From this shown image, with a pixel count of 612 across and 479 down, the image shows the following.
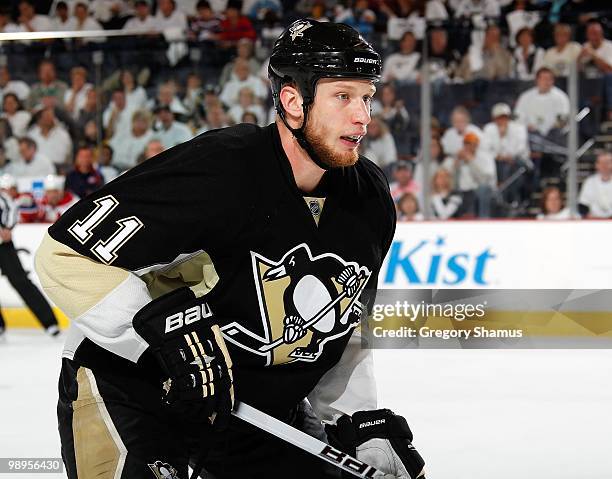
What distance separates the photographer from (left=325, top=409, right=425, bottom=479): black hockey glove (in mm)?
1662

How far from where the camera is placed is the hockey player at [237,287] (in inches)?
58.8

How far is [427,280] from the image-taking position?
4.49 m

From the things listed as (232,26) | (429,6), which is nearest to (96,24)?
(232,26)

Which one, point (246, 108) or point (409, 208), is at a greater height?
point (246, 108)

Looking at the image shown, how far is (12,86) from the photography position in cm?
546

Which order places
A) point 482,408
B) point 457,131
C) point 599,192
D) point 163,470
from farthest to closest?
1. point 457,131
2. point 599,192
3. point 482,408
4. point 163,470

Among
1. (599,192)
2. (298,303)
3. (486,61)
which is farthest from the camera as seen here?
(486,61)

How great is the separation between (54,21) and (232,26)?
1.45 metres

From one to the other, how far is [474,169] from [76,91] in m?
2.38

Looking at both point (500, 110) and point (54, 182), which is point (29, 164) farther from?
point (500, 110)

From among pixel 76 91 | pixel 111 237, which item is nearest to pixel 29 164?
pixel 76 91

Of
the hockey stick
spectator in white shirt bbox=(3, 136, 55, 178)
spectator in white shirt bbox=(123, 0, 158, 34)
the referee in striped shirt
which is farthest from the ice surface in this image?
spectator in white shirt bbox=(123, 0, 158, 34)

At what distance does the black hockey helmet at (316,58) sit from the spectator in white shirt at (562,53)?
12.5ft

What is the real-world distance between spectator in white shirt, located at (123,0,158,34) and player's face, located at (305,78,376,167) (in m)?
5.35
